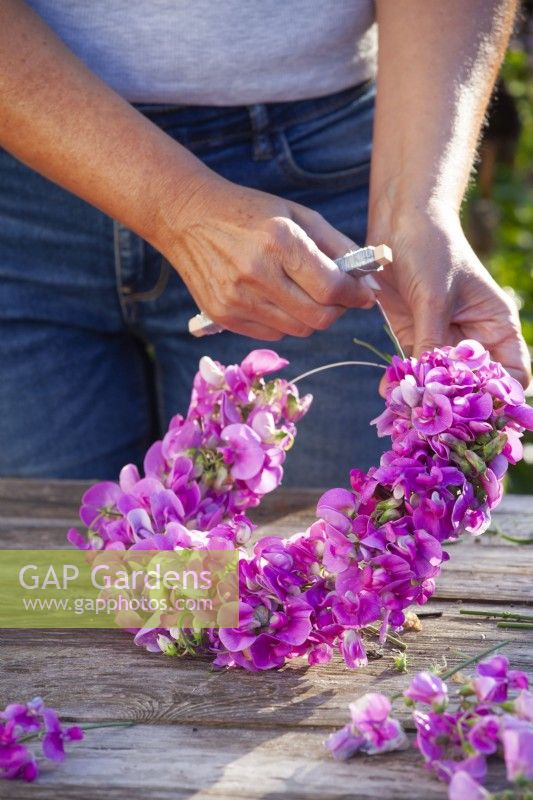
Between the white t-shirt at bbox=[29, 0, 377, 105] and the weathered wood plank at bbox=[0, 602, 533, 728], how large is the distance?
824 mm

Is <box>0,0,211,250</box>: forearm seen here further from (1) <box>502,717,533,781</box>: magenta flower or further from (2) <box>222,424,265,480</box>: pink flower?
(1) <box>502,717,533,781</box>: magenta flower

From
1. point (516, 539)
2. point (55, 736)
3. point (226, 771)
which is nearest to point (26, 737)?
point (55, 736)

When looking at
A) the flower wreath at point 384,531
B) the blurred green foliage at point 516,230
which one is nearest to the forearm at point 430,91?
the flower wreath at point 384,531

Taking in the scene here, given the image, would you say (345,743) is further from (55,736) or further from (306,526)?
(306,526)

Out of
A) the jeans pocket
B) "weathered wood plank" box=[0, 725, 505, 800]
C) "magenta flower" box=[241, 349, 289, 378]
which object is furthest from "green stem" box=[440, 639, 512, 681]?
the jeans pocket

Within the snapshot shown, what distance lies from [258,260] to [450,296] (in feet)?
0.71

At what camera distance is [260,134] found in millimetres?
1528

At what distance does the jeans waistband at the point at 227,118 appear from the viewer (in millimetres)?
1500

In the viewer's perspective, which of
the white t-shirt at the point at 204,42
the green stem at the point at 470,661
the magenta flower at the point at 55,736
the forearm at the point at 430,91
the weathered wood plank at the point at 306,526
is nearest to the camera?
the magenta flower at the point at 55,736

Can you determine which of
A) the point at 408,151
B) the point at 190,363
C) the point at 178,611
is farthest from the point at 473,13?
the point at 178,611

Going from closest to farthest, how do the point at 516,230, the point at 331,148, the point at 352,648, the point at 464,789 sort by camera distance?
1. the point at 464,789
2. the point at 352,648
3. the point at 331,148
4. the point at 516,230

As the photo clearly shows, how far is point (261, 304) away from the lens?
114cm

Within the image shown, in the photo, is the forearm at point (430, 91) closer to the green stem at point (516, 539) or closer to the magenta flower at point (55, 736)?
the green stem at point (516, 539)

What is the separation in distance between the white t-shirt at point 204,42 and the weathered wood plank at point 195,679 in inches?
32.5
